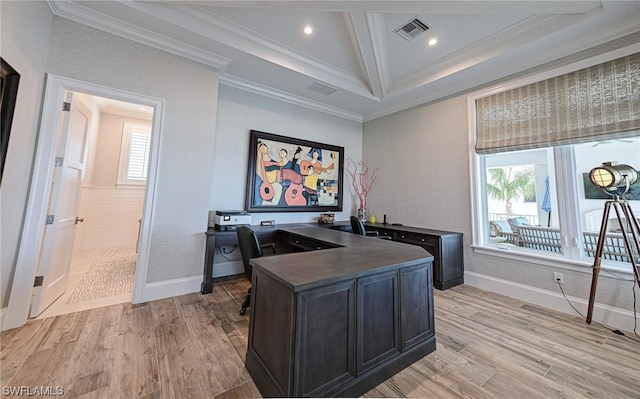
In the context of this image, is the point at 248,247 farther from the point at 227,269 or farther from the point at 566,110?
the point at 566,110

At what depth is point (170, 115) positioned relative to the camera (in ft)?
9.23

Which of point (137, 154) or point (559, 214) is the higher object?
point (137, 154)

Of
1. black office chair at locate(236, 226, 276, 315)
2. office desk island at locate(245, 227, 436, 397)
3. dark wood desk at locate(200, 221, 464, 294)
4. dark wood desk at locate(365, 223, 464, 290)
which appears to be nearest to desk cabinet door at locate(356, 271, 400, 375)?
office desk island at locate(245, 227, 436, 397)

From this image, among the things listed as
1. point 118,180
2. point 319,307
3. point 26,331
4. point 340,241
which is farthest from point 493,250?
point 118,180

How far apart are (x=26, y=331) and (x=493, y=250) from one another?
5.05 m

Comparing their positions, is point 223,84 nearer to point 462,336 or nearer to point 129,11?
point 129,11

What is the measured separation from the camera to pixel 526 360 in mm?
1814

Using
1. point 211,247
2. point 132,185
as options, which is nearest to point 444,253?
point 211,247

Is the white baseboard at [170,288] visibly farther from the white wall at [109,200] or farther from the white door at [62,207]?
the white wall at [109,200]

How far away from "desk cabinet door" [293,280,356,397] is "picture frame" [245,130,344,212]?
2.68 metres

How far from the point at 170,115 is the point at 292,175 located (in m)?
1.97

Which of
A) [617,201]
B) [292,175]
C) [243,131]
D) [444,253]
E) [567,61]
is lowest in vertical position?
[444,253]

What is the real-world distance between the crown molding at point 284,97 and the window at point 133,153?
2915 millimetres

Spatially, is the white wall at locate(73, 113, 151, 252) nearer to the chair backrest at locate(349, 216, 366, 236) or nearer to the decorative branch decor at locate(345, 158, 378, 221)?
the decorative branch decor at locate(345, 158, 378, 221)
